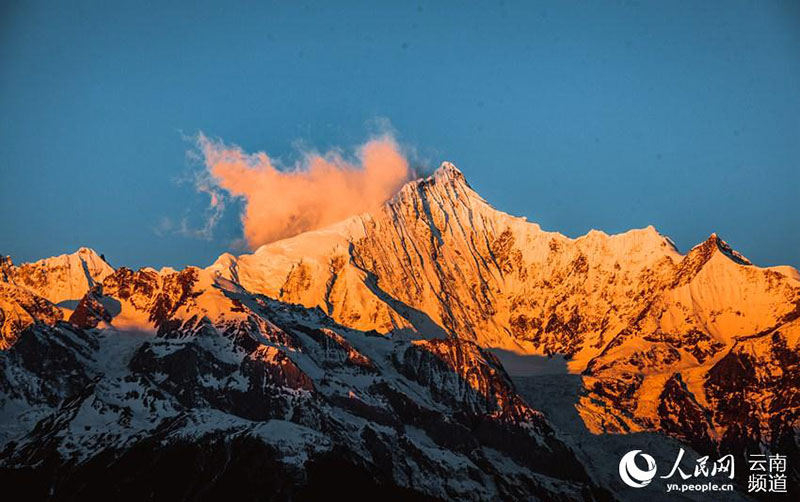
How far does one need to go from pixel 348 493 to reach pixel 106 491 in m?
37.8

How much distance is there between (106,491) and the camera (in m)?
200

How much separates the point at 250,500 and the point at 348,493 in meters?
15.0

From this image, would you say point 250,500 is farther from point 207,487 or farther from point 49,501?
point 49,501

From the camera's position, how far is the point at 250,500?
192 metres

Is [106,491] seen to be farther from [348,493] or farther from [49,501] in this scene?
[348,493]

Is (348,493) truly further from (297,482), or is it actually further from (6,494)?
(6,494)

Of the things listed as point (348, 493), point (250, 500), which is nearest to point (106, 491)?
point (250, 500)

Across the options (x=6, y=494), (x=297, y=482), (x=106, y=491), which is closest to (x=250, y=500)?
(x=297, y=482)

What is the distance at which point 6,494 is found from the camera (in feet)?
656

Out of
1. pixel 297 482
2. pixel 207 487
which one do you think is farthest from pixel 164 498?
pixel 297 482

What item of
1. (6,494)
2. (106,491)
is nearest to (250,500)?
(106,491)

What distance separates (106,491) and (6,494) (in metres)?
15.5

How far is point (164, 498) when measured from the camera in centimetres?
19612

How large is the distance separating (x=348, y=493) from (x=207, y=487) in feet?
70.8
